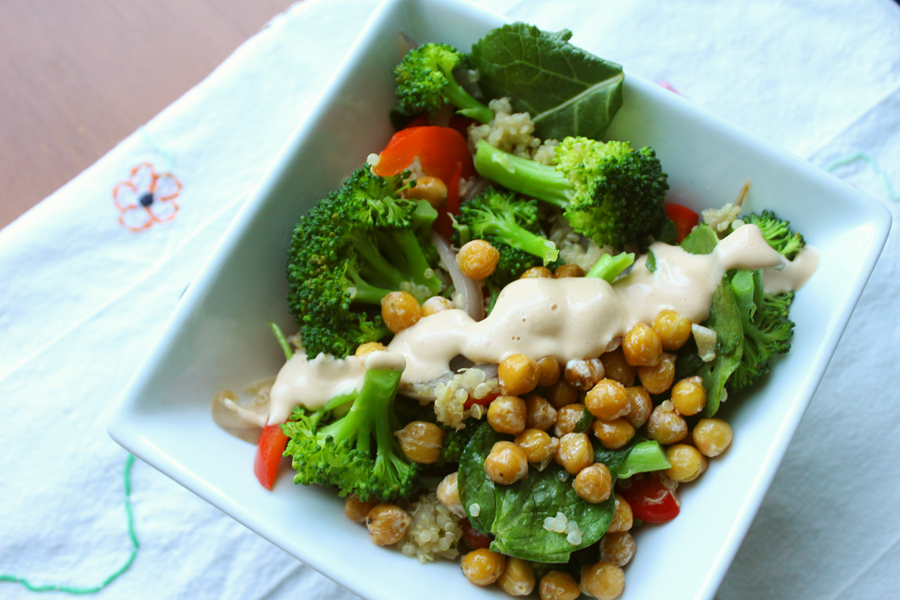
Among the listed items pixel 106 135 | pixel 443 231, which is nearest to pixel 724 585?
pixel 443 231

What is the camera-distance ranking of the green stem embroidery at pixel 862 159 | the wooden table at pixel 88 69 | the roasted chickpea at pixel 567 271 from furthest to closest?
1. the wooden table at pixel 88 69
2. the green stem embroidery at pixel 862 159
3. the roasted chickpea at pixel 567 271

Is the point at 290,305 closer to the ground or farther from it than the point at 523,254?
closer to the ground

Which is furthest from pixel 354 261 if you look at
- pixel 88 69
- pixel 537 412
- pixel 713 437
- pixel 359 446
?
pixel 88 69

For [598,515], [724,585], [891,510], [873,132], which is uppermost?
[873,132]

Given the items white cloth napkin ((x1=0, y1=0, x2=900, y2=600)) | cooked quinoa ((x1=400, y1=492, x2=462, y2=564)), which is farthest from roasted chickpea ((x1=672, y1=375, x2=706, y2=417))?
white cloth napkin ((x1=0, y1=0, x2=900, y2=600))

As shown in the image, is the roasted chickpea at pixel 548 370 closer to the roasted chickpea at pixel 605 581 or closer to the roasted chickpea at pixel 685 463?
the roasted chickpea at pixel 685 463

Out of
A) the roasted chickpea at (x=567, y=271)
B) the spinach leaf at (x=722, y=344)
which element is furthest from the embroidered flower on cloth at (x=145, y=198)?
the spinach leaf at (x=722, y=344)

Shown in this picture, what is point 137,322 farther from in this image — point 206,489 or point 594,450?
point 594,450
